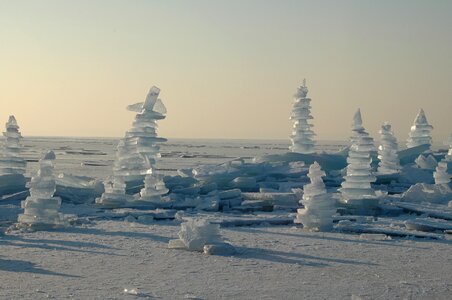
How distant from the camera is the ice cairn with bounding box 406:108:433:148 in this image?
34000 millimetres

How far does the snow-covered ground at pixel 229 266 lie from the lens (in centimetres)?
676

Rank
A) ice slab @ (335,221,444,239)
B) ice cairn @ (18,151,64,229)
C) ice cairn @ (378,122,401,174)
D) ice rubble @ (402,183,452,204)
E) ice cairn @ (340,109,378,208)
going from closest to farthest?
1. ice slab @ (335,221,444,239)
2. ice cairn @ (18,151,64,229)
3. ice cairn @ (340,109,378,208)
4. ice rubble @ (402,183,452,204)
5. ice cairn @ (378,122,401,174)

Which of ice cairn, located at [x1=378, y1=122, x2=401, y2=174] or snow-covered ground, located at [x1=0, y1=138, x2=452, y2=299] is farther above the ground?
ice cairn, located at [x1=378, y1=122, x2=401, y2=174]

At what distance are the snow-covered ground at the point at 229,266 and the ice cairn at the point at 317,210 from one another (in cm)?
33

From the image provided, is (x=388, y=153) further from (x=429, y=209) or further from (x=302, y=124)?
(x=429, y=209)

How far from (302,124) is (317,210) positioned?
16698mm

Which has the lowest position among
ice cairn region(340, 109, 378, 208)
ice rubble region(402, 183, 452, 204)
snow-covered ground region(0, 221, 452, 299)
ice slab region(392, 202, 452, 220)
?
snow-covered ground region(0, 221, 452, 299)

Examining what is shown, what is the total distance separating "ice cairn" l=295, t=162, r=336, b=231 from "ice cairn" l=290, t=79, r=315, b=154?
16.2 metres

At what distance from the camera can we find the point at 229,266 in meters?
8.25

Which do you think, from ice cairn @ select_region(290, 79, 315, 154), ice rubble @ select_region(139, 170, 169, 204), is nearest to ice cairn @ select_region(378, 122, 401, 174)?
ice cairn @ select_region(290, 79, 315, 154)

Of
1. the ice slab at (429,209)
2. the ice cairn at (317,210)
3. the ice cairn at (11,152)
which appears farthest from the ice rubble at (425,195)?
the ice cairn at (11,152)

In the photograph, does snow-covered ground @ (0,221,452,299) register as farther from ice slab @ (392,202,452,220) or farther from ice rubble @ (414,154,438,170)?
ice rubble @ (414,154,438,170)

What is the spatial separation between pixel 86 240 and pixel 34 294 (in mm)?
3926

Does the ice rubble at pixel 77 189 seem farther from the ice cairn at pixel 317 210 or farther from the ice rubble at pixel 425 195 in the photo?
the ice rubble at pixel 425 195
